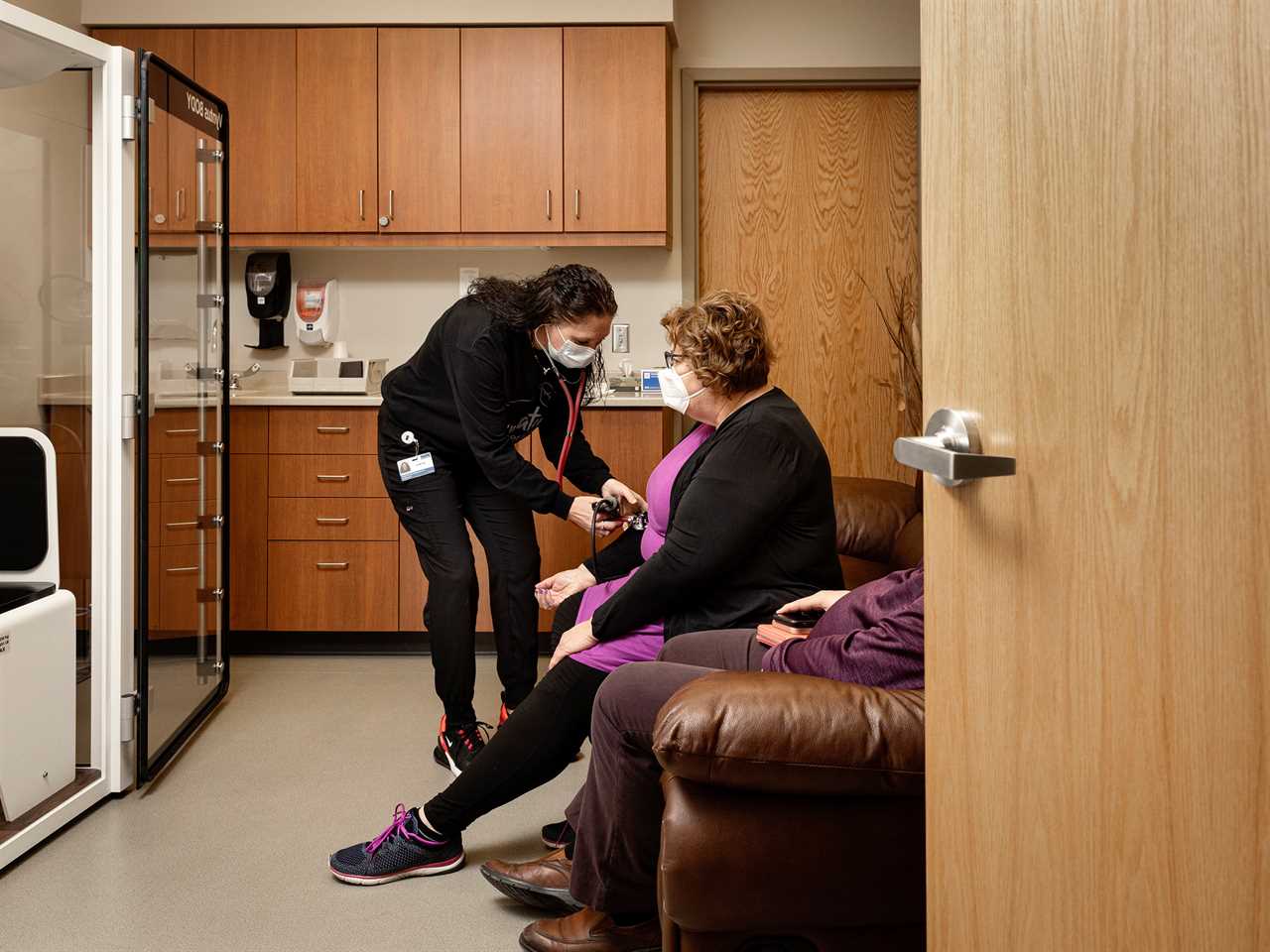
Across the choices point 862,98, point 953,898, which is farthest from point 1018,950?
point 862,98

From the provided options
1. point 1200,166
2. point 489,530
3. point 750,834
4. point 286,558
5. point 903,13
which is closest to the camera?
point 1200,166

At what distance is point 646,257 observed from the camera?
4684 mm

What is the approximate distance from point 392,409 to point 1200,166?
2.66 m

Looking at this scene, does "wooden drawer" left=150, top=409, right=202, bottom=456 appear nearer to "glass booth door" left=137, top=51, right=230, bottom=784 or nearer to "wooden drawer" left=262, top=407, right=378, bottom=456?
"glass booth door" left=137, top=51, right=230, bottom=784

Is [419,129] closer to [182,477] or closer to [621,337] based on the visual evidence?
[621,337]

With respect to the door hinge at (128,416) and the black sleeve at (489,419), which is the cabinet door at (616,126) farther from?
the door hinge at (128,416)

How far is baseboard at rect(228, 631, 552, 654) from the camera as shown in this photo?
4.26 metres

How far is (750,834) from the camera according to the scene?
146 cm

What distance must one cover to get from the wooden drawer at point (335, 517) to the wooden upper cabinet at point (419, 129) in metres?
1.05

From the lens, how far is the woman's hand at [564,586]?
105 inches

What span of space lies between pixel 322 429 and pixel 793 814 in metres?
3.04

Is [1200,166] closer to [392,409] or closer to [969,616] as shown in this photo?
[969,616]

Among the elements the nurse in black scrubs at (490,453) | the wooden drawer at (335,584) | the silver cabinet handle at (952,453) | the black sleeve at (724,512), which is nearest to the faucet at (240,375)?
the wooden drawer at (335,584)

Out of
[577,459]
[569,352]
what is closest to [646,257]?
[577,459]
